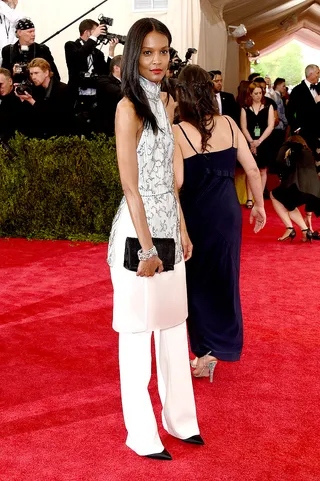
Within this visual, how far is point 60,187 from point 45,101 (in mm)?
913

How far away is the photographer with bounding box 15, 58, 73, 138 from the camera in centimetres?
798

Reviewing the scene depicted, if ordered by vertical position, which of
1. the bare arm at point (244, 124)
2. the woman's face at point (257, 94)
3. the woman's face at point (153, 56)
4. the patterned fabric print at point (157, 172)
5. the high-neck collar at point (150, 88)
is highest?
the woman's face at point (257, 94)

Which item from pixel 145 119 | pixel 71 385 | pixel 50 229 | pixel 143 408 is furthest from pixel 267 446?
pixel 50 229

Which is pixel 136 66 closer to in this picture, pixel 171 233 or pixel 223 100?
pixel 171 233

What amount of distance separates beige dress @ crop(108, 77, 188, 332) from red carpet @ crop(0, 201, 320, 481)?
0.68 feet

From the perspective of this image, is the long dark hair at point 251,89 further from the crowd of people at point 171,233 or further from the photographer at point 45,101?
the crowd of people at point 171,233

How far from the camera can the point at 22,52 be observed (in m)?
8.44

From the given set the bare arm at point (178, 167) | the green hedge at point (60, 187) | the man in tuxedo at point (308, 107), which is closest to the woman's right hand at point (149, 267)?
the bare arm at point (178, 167)

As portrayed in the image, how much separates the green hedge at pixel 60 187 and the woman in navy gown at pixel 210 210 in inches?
166

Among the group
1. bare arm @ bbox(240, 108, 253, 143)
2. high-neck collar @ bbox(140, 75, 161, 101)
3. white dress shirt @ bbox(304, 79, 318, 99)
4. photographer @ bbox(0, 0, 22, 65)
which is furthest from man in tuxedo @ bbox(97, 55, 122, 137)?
high-neck collar @ bbox(140, 75, 161, 101)

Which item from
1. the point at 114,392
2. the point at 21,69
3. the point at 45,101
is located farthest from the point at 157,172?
the point at 21,69

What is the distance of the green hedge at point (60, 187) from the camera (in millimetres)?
7980

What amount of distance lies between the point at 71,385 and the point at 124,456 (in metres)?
0.91

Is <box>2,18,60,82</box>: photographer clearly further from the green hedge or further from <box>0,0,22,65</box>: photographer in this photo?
the green hedge
